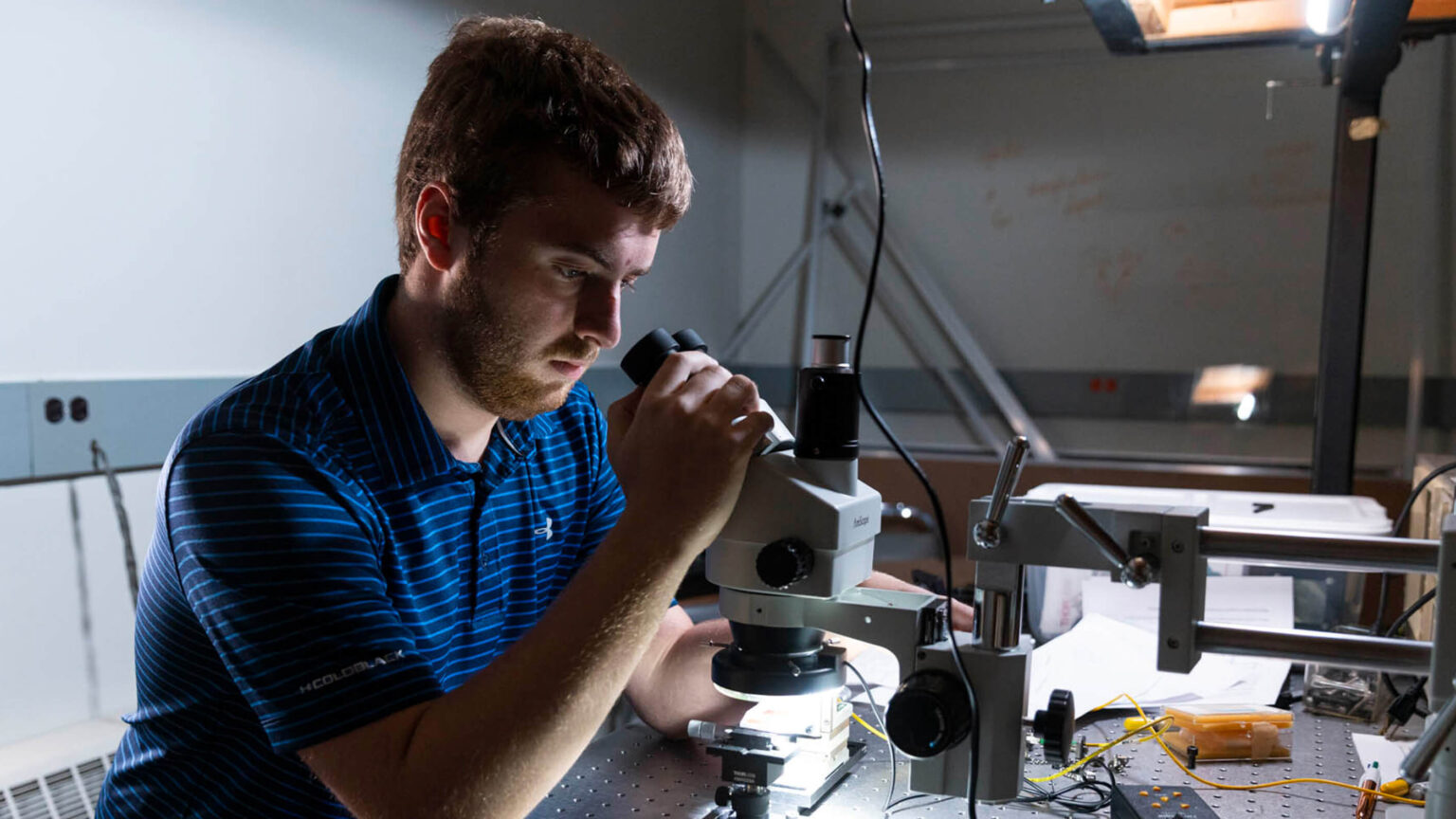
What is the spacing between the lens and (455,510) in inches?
43.9

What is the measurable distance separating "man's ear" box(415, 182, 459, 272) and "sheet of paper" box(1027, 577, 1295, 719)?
0.87 m

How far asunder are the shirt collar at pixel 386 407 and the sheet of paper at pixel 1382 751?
3.53 feet

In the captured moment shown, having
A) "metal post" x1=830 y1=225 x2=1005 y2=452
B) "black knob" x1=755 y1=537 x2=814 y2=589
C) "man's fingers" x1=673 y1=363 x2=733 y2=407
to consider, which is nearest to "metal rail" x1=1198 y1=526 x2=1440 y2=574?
"black knob" x1=755 y1=537 x2=814 y2=589

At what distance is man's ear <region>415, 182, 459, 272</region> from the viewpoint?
3.49 ft

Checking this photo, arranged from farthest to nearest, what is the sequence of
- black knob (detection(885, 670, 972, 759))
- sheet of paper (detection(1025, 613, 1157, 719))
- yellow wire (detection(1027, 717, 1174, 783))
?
sheet of paper (detection(1025, 613, 1157, 719)) → yellow wire (detection(1027, 717, 1174, 783)) → black knob (detection(885, 670, 972, 759))

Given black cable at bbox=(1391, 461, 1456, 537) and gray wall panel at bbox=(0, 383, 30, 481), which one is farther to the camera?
gray wall panel at bbox=(0, 383, 30, 481)

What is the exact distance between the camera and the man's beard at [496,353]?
1047 mm

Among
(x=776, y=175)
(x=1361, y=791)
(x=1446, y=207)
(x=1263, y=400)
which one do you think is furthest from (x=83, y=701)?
(x=1446, y=207)

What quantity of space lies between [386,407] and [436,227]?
0.19 m

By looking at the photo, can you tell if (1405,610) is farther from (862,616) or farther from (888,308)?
(888,308)

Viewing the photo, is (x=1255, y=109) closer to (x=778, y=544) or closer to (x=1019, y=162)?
(x=1019, y=162)

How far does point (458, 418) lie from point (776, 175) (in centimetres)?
335

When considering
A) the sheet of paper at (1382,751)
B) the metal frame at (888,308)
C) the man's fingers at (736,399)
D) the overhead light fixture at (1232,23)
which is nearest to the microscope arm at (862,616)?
the man's fingers at (736,399)

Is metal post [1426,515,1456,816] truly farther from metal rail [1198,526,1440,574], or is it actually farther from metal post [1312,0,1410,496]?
metal post [1312,0,1410,496]
